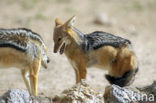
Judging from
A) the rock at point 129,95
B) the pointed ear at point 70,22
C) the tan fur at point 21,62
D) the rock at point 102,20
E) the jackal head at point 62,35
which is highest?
the rock at point 102,20

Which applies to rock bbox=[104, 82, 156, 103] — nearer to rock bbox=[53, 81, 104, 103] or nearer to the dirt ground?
rock bbox=[53, 81, 104, 103]

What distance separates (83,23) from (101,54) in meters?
9.80

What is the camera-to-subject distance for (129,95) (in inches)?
337

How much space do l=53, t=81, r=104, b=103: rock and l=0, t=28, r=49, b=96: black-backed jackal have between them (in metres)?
1.62

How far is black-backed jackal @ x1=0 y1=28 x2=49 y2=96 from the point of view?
9.53m

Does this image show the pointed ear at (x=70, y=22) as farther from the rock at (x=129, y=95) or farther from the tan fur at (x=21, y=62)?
the rock at (x=129, y=95)

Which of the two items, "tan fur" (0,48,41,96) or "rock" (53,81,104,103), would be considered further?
"tan fur" (0,48,41,96)

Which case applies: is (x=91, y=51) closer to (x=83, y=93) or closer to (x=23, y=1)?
(x=83, y=93)

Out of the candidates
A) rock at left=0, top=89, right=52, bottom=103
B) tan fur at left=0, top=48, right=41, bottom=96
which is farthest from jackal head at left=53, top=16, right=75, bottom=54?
rock at left=0, top=89, right=52, bottom=103

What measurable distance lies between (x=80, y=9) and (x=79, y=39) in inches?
463

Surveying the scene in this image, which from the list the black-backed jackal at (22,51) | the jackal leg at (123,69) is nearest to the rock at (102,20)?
the jackal leg at (123,69)

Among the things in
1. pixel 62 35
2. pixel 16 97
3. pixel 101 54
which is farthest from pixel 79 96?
pixel 101 54

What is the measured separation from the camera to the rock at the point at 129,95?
8445 millimetres

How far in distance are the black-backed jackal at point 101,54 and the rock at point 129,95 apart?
1.62 meters
